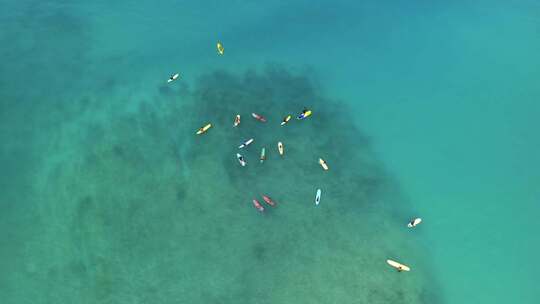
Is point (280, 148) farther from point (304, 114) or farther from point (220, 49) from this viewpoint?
point (220, 49)

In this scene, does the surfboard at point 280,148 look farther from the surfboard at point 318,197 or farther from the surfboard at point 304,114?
the surfboard at point 318,197

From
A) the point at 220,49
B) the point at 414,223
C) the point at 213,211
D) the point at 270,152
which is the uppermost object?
the point at 220,49

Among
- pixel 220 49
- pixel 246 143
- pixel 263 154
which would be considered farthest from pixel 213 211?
pixel 220 49

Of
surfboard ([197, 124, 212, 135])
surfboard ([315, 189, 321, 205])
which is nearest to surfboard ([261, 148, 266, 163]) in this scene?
surfboard ([197, 124, 212, 135])

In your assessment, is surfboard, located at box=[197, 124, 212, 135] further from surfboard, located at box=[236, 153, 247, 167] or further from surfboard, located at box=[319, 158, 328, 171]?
surfboard, located at box=[319, 158, 328, 171]

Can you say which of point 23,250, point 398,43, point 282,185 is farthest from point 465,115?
point 23,250

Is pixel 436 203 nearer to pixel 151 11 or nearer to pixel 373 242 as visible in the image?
pixel 373 242
